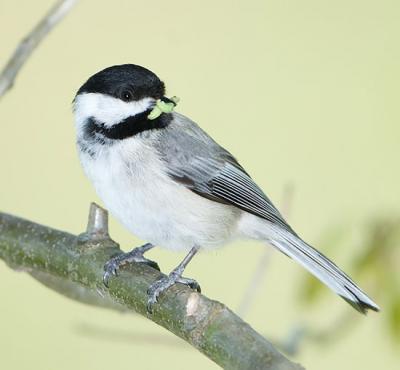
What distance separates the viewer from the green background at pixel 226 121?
9.62 feet

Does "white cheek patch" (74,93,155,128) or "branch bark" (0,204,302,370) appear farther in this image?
"white cheek patch" (74,93,155,128)

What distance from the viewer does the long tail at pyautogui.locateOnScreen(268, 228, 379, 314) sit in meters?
1.75

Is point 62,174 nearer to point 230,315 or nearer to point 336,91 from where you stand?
point 336,91

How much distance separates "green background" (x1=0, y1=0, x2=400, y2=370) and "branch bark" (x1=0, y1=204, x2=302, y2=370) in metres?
0.93

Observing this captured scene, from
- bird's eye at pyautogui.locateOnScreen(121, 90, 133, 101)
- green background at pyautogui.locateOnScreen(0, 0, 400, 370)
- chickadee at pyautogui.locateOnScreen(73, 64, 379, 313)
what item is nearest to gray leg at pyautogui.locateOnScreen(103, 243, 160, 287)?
chickadee at pyautogui.locateOnScreen(73, 64, 379, 313)

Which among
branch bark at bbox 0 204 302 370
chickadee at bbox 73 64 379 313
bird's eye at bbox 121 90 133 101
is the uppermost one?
bird's eye at bbox 121 90 133 101

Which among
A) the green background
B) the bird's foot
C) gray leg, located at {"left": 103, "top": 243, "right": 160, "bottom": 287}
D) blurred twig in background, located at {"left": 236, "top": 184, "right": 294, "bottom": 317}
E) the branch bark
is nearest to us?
the branch bark

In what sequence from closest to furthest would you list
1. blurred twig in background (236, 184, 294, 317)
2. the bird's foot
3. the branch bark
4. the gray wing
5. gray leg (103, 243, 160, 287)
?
the branch bark, the bird's foot, gray leg (103, 243, 160, 287), blurred twig in background (236, 184, 294, 317), the gray wing

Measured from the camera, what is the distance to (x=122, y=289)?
1645mm

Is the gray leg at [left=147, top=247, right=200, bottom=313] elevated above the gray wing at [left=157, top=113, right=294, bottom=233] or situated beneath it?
situated beneath

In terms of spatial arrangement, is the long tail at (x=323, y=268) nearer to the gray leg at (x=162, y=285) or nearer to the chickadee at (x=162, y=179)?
the chickadee at (x=162, y=179)

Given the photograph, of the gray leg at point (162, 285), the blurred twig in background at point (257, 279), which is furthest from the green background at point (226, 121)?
the gray leg at point (162, 285)

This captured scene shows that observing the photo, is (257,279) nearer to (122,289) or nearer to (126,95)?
(122,289)

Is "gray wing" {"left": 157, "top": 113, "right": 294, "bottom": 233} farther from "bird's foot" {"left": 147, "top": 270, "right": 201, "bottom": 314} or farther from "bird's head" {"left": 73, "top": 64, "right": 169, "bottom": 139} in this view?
"bird's foot" {"left": 147, "top": 270, "right": 201, "bottom": 314}
